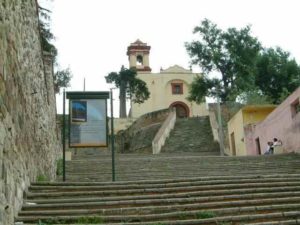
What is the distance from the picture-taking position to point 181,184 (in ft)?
27.7

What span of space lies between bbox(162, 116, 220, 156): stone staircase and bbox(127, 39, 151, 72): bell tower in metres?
21.2

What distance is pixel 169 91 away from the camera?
53625 mm

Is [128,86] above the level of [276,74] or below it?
above

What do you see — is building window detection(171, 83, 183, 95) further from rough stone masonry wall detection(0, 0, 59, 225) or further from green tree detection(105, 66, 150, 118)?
rough stone masonry wall detection(0, 0, 59, 225)

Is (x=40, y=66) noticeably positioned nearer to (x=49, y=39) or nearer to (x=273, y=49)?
(x=49, y=39)

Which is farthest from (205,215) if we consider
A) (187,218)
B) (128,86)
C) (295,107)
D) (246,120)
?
(128,86)

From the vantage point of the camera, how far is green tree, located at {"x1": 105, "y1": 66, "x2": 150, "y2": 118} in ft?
158

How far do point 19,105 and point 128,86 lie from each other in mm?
42227

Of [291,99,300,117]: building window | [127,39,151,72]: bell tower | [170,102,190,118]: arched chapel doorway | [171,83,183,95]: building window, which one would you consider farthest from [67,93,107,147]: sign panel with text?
[127,39,151,72]: bell tower

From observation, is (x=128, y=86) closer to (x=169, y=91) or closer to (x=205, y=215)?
(x=169, y=91)

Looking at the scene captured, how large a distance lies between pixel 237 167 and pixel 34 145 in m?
5.89

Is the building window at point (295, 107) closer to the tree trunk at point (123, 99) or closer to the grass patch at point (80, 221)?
the grass patch at point (80, 221)

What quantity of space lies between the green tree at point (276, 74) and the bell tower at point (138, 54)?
16.6 meters

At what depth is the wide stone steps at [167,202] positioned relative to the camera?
21.8ft
